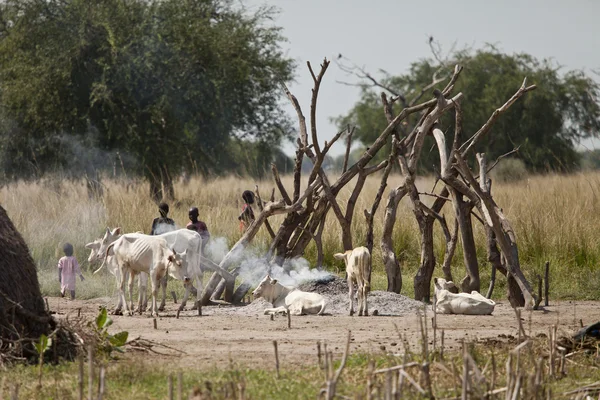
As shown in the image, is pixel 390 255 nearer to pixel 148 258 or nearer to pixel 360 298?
pixel 360 298

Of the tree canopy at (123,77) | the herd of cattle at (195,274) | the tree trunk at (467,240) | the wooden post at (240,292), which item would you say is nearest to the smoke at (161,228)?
the wooden post at (240,292)

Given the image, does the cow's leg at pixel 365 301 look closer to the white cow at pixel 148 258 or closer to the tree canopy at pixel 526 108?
the white cow at pixel 148 258

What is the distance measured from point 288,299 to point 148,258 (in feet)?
5.34

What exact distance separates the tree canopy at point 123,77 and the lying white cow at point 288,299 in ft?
46.8

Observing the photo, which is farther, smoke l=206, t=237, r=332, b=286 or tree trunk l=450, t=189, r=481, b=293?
smoke l=206, t=237, r=332, b=286

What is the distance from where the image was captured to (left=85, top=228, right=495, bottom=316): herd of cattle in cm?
1119

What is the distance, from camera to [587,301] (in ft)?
43.4

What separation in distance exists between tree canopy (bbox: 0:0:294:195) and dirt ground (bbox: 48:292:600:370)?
14.2 meters

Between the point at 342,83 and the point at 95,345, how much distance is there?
14.2 m

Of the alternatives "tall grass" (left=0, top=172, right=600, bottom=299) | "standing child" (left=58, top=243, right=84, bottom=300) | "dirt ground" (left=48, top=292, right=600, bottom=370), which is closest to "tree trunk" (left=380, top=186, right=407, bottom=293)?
"dirt ground" (left=48, top=292, right=600, bottom=370)

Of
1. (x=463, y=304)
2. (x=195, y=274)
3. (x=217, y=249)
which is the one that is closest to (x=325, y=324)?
(x=463, y=304)

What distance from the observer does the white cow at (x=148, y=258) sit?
1127 centimetres

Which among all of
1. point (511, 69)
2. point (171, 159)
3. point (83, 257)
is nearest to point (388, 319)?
point (83, 257)

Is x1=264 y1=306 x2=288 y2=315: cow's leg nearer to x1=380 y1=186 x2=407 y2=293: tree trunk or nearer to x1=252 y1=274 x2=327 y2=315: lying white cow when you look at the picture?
x1=252 y1=274 x2=327 y2=315: lying white cow
